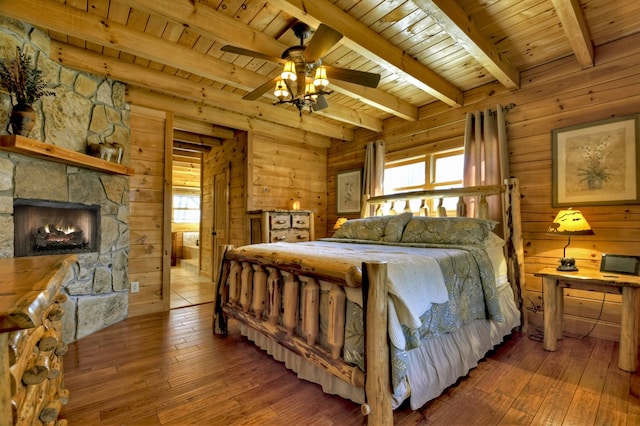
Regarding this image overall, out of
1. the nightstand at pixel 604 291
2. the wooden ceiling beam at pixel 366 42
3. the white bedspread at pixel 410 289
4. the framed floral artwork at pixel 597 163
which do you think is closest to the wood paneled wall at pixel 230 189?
the wooden ceiling beam at pixel 366 42

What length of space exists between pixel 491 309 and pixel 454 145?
219 centimetres

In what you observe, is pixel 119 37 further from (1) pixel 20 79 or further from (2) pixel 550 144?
(2) pixel 550 144

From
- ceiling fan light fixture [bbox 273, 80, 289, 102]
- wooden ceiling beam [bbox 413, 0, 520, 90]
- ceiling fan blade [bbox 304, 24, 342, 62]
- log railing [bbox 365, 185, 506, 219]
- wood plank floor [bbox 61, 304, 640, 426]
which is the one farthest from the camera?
log railing [bbox 365, 185, 506, 219]

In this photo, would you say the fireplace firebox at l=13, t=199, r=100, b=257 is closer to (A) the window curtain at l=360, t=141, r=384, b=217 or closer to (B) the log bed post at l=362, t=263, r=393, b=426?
(B) the log bed post at l=362, t=263, r=393, b=426

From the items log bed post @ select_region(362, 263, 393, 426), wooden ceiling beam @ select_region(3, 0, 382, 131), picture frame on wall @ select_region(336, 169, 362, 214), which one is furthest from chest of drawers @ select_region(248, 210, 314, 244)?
log bed post @ select_region(362, 263, 393, 426)

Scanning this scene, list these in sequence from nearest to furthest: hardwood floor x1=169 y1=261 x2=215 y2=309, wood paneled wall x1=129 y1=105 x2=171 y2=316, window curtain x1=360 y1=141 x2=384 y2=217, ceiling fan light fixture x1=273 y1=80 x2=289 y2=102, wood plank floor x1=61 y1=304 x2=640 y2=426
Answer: wood plank floor x1=61 y1=304 x2=640 y2=426 < ceiling fan light fixture x1=273 y1=80 x2=289 y2=102 < wood paneled wall x1=129 y1=105 x2=171 y2=316 < hardwood floor x1=169 y1=261 x2=215 y2=309 < window curtain x1=360 y1=141 x2=384 y2=217

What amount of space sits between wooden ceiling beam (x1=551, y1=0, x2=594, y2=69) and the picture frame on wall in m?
2.84

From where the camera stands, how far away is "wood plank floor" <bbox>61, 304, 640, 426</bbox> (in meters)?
1.53

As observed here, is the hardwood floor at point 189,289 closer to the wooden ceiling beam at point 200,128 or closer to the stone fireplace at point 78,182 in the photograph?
the stone fireplace at point 78,182

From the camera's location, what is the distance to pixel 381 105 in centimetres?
351

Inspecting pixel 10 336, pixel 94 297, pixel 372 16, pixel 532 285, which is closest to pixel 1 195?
pixel 94 297

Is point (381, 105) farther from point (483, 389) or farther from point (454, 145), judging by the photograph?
point (483, 389)

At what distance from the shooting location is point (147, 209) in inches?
134

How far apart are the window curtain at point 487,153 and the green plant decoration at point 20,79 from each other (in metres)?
3.94
